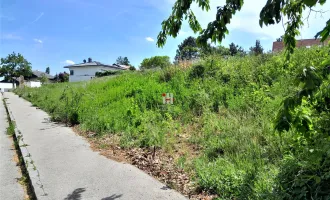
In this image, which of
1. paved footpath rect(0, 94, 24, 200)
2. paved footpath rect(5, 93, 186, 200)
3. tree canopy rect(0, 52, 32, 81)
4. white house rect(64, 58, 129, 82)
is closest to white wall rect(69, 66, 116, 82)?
white house rect(64, 58, 129, 82)

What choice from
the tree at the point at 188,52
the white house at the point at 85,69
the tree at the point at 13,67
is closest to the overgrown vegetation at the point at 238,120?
the tree at the point at 188,52

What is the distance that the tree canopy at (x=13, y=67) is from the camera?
66688 mm

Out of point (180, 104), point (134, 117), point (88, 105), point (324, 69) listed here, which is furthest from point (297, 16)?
point (88, 105)

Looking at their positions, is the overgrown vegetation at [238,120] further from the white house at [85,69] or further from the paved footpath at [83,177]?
the white house at [85,69]

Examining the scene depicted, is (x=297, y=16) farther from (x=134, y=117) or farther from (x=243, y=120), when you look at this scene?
(x=134, y=117)

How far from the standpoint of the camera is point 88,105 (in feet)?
37.7

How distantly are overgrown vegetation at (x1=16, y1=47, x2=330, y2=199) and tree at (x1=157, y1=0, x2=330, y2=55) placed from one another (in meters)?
0.48

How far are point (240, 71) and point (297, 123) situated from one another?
677cm

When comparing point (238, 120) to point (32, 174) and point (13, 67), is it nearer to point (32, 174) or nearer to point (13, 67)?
point (32, 174)

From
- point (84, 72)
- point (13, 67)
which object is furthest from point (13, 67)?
point (84, 72)

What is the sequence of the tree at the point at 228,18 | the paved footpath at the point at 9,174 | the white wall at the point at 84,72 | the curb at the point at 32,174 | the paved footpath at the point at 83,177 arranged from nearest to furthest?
the tree at the point at 228,18 → the paved footpath at the point at 83,177 → the curb at the point at 32,174 → the paved footpath at the point at 9,174 → the white wall at the point at 84,72

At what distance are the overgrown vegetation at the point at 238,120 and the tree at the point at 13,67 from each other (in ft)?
212

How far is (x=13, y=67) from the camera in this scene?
6856cm

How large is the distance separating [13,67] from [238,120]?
7479cm
